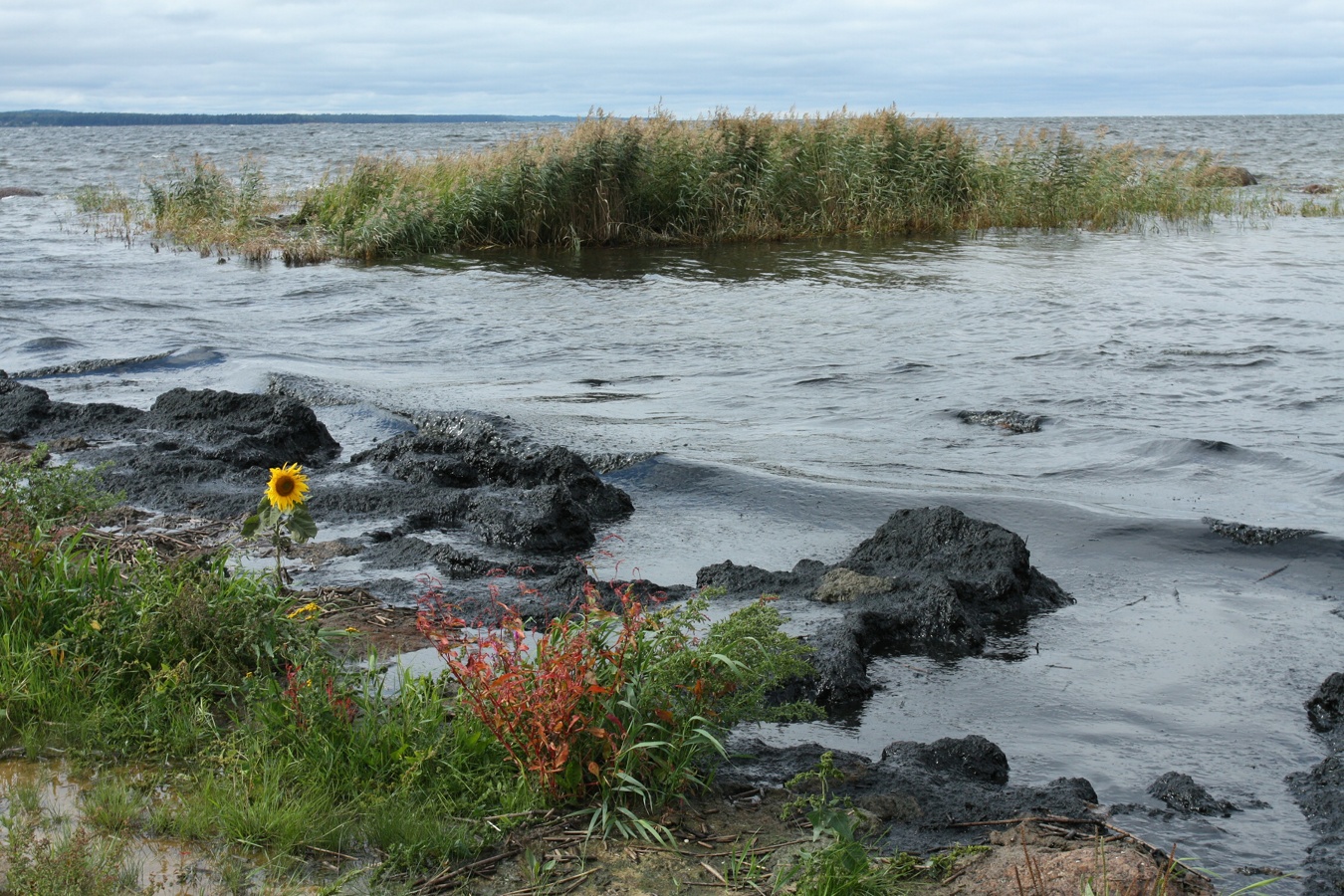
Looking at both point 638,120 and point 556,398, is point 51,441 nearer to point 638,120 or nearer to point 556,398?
point 556,398

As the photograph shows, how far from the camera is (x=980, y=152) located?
21953mm

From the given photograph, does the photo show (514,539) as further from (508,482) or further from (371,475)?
(371,475)

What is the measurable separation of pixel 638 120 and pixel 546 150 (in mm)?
1745

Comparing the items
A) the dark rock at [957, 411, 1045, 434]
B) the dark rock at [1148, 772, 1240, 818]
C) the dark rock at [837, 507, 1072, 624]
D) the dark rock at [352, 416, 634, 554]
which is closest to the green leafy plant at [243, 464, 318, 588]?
the dark rock at [352, 416, 634, 554]

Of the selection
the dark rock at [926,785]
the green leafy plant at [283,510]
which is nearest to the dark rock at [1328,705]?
the dark rock at [926,785]

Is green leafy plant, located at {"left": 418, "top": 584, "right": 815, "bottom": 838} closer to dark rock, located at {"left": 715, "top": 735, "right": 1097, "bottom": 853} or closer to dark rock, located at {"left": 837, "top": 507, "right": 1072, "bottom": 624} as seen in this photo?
dark rock, located at {"left": 715, "top": 735, "right": 1097, "bottom": 853}

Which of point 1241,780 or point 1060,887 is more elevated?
point 1060,887

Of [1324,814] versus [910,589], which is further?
[910,589]

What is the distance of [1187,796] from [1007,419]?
5.72 m

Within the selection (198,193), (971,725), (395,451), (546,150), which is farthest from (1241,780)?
(198,193)

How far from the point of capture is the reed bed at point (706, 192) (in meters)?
19.4

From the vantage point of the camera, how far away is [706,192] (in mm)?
19953

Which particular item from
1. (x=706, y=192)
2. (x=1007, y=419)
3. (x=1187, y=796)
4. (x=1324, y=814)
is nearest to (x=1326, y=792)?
(x=1324, y=814)

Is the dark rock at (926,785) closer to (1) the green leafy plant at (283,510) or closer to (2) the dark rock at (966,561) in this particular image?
(2) the dark rock at (966,561)
